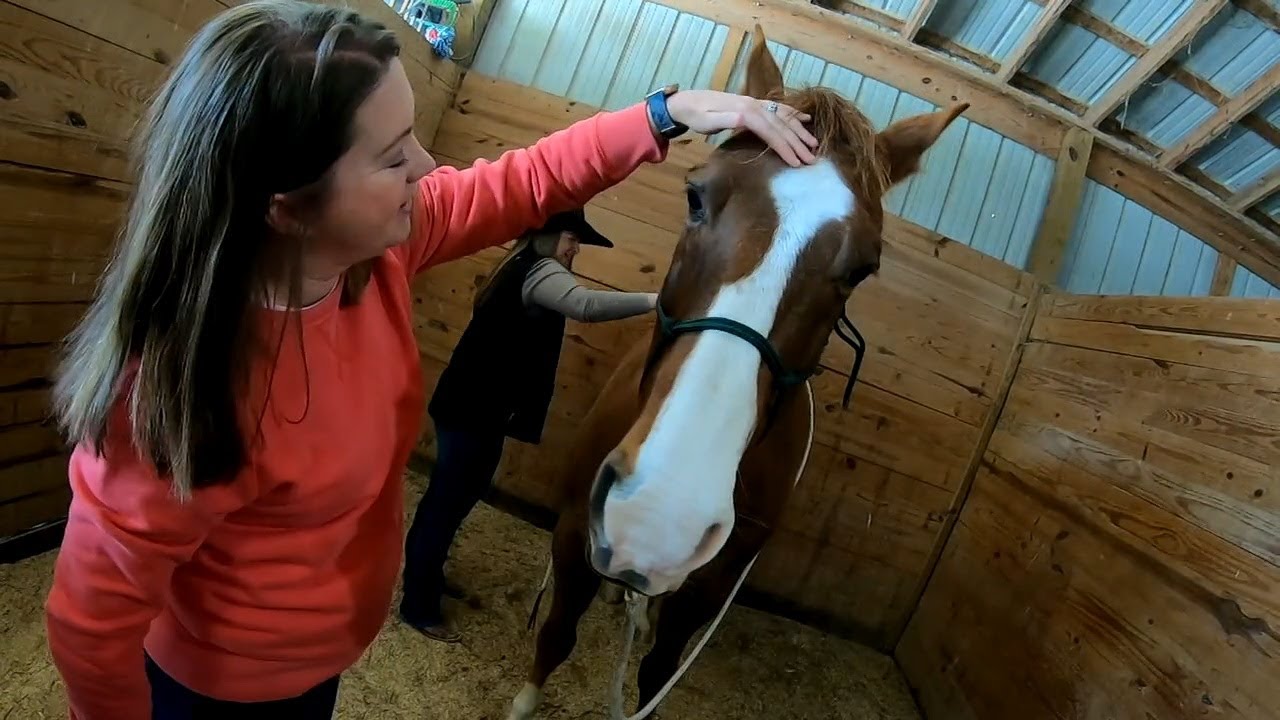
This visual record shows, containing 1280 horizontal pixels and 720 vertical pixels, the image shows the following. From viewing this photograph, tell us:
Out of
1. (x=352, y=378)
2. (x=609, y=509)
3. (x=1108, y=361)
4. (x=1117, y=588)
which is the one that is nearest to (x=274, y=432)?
(x=352, y=378)

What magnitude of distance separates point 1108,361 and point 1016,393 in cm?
51

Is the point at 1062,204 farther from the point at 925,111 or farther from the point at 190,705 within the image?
the point at 190,705

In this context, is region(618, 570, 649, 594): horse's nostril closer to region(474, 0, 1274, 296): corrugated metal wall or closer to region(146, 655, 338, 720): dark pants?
region(146, 655, 338, 720): dark pants

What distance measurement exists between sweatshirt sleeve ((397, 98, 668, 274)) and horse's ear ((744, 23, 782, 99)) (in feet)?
1.43

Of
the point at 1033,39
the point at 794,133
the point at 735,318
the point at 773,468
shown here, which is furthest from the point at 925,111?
the point at 735,318

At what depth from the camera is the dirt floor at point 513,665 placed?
5.12ft

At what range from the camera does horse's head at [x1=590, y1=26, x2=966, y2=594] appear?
89 cm

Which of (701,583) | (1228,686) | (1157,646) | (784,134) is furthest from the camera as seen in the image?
(701,583)

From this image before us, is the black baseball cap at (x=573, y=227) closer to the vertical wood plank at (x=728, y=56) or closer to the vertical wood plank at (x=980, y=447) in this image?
the vertical wood plank at (x=728, y=56)

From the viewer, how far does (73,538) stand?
0.65m

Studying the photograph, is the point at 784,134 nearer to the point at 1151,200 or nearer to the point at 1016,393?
the point at 1016,393

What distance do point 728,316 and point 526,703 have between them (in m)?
1.16

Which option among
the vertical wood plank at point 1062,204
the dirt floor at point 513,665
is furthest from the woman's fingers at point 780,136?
the vertical wood plank at point 1062,204

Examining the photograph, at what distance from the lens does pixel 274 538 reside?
2.62 feet
